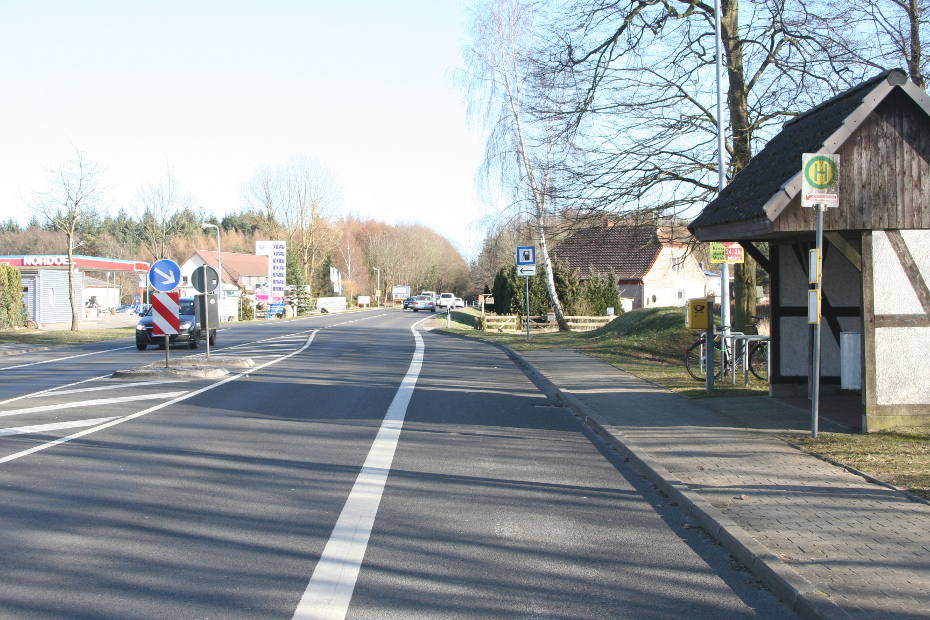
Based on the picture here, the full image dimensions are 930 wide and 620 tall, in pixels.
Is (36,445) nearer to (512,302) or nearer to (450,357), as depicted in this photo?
(450,357)

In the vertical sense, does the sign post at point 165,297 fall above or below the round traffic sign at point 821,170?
below

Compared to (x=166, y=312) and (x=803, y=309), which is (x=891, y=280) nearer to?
(x=803, y=309)

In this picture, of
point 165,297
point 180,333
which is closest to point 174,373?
point 165,297

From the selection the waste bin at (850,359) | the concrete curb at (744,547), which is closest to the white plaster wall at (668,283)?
the waste bin at (850,359)

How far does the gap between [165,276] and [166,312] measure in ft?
2.59

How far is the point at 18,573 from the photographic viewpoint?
524 centimetres

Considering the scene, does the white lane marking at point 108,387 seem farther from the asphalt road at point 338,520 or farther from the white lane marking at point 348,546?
the white lane marking at point 348,546

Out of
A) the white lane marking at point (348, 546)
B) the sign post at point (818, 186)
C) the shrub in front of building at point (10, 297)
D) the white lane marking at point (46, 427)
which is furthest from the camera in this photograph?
the shrub in front of building at point (10, 297)

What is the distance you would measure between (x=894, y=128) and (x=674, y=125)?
30.3ft

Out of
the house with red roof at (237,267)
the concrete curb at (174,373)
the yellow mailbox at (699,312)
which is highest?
the house with red roof at (237,267)

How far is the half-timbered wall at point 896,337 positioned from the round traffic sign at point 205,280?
577 inches

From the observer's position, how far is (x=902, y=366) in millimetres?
9609

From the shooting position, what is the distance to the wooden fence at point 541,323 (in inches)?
1537

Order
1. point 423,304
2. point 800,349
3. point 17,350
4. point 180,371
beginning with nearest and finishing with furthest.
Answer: point 800,349 → point 180,371 → point 17,350 → point 423,304
